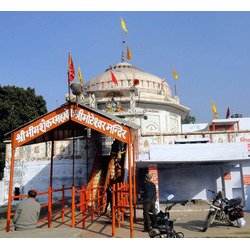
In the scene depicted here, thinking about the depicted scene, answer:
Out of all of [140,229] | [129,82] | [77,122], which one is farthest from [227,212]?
[129,82]

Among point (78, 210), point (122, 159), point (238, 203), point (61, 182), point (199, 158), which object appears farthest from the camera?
point (61, 182)

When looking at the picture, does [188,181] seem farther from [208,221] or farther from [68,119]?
[68,119]

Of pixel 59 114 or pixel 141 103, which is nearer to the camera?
pixel 59 114

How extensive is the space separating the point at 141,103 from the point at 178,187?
1131cm

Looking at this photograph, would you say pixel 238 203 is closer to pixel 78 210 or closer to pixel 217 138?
pixel 78 210

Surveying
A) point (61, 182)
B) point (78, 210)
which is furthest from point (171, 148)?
point (61, 182)

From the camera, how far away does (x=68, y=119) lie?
8805mm

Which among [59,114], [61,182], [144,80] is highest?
[144,80]

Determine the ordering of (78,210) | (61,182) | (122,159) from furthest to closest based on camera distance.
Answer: (61,182), (122,159), (78,210)

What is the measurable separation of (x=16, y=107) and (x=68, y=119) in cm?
2022

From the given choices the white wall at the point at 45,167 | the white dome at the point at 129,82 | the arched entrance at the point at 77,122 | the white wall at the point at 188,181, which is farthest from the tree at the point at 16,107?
the arched entrance at the point at 77,122

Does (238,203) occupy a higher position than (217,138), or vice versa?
(217,138)

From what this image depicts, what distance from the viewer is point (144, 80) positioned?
103 ft

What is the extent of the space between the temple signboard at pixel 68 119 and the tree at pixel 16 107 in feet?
56.2
